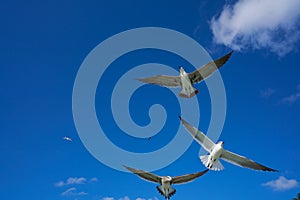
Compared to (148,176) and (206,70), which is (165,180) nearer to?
(148,176)

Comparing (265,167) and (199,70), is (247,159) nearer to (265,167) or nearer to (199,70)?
(265,167)

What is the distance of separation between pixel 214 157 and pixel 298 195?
2381cm

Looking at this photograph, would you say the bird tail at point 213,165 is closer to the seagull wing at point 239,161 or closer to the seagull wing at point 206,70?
the seagull wing at point 239,161

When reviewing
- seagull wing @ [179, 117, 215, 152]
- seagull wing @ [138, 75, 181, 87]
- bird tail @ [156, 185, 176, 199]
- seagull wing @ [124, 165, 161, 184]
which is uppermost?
seagull wing @ [138, 75, 181, 87]

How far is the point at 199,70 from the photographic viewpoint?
22438mm

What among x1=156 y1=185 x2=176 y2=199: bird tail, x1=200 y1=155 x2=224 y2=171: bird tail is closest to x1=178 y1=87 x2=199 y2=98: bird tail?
x1=200 y1=155 x2=224 y2=171: bird tail

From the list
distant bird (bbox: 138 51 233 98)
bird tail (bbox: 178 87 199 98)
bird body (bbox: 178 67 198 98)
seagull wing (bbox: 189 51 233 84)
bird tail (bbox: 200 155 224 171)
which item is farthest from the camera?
bird tail (bbox: 178 87 199 98)

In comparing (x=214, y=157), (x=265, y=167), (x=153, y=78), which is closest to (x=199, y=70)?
(x=153, y=78)

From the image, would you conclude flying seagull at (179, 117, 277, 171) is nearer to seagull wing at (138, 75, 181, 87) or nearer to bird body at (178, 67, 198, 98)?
bird body at (178, 67, 198, 98)

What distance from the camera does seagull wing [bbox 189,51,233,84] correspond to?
22.1 meters

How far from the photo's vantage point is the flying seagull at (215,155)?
20875 mm

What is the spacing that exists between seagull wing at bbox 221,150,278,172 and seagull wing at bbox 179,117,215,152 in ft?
2.74

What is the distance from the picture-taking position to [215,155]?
2117 centimetres

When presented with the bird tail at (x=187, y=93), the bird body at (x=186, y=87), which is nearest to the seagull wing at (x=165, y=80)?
the bird body at (x=186, y=87)
